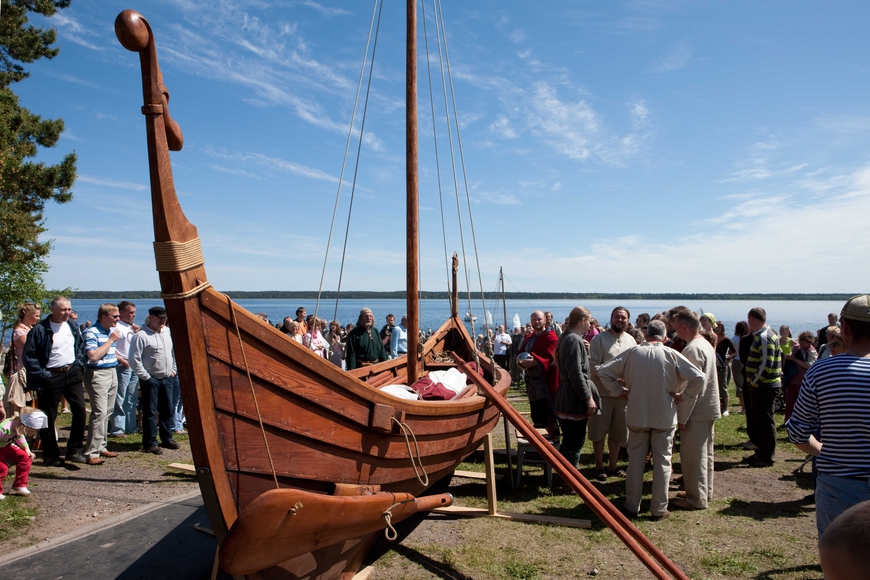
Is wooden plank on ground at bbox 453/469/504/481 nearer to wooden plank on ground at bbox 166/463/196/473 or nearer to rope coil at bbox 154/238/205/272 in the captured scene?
wooden plank on ground at bbox 166/463/196/473

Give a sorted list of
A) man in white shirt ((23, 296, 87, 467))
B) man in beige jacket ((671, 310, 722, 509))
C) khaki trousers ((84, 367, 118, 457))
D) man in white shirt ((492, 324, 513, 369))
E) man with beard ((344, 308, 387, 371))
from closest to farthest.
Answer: man in beige jacket ((671, 310, 722, 509)) → man in white shirt ((23, 296, 87, 467)) → khaki trousers ((84, 367, 118, 457)) → man with beard ((344, 308, 387, 371)) → man in white shirt ((492, 324, 513, 369))

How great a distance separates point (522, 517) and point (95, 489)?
436 centimetres

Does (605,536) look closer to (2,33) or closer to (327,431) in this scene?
(327,431)

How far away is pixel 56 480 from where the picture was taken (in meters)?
5.90

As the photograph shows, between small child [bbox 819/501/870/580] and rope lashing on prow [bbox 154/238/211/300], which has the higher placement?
rope lashing on prow [bbox 154/238/211/300]

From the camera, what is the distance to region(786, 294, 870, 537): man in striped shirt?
8.34ft

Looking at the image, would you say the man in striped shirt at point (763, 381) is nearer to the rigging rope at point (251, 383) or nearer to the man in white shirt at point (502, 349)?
Answer: the rigging rope at point (251, 383)

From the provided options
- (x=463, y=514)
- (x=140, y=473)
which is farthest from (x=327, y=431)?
(x=140, y=473)

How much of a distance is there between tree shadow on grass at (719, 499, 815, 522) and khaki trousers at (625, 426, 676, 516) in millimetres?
739

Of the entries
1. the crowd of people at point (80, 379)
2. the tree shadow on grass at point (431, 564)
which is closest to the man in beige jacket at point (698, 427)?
the tree shadow on grass at point (431, 564)

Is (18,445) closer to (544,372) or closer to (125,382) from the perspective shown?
(125,382)

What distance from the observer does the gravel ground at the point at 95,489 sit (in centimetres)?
475

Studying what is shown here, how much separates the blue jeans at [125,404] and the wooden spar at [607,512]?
18.6ft

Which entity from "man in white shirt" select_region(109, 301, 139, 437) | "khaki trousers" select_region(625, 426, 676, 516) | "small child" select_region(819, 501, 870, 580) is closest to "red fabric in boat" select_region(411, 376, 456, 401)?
"khaki trousers" select_region(625, 426, 676, 516)
